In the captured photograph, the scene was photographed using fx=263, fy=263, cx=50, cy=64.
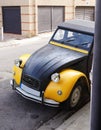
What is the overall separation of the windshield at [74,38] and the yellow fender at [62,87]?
1216 millimetres

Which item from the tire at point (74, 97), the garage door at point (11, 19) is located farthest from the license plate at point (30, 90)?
the garage door at point (11, 19)

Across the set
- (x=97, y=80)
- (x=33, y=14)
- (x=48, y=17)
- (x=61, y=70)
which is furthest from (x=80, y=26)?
(x=48, y=17)

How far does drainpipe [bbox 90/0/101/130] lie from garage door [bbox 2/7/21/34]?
1854 cm

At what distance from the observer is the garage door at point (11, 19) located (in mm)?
20375

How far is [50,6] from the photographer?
21719 mm

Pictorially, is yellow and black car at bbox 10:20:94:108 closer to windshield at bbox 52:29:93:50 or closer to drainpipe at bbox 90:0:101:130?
windshield at bbox 52:29:93:50

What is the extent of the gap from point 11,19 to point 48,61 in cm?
1570

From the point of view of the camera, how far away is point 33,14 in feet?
64.9

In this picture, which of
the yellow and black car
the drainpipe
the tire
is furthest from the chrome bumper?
the drainpipe

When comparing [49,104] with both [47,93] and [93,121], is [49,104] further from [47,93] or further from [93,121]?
[93,121]

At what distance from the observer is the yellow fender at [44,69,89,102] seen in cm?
543

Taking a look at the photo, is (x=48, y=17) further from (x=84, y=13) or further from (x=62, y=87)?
(x=62, y=87)

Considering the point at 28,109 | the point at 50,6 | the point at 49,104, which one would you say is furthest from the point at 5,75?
the point at 50,6

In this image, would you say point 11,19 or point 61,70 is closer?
point 61,70
